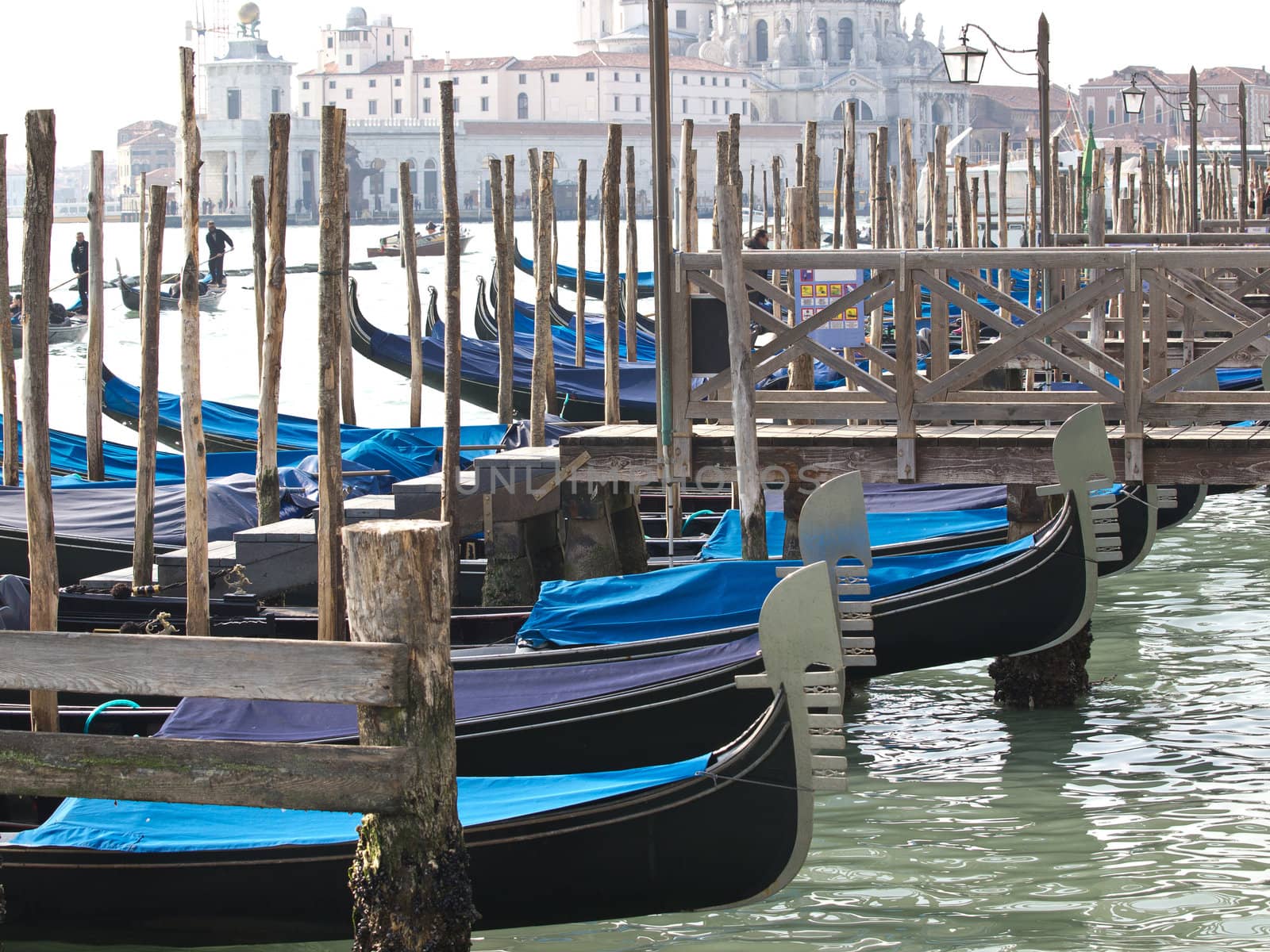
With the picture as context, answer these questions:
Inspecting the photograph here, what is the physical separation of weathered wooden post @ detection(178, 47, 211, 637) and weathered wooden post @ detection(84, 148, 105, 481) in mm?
1093

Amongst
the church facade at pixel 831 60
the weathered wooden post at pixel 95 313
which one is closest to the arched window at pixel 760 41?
the church facade at pixel 831 60

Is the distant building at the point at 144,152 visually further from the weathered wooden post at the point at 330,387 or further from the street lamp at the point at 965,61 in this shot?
the weathered wooden post at the point at 330,387

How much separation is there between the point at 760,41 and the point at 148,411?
63096 mm

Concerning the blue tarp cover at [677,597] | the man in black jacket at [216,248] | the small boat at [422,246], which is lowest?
the blue tarp cover at [677,597]

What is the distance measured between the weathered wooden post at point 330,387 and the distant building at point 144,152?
67935 mm

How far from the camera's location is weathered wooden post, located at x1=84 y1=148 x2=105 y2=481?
507cm

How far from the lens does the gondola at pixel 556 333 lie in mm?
9156

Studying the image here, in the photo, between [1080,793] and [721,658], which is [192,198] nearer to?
[721,658]

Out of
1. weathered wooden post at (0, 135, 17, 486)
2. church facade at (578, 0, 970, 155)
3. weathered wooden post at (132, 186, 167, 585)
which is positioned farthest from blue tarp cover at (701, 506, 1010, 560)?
church facade at (578, 0, 970, 155)

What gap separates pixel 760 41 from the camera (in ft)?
213

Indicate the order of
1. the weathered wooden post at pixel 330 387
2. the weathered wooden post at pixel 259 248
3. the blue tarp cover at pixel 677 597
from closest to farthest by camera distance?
the weathered wooden post at pixel 330 387 < the blue tarp cover at pixel 677 597 < the weathered wooden post at pixel 259 248

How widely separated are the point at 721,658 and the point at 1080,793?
3.02 feet

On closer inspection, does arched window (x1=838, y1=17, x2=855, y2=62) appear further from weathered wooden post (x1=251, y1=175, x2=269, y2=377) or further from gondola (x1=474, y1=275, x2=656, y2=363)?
weathered wooden post (x1=251, y1=175, x2=269, y2=377)

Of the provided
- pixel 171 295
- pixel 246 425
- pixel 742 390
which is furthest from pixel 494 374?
pixel 171 295
